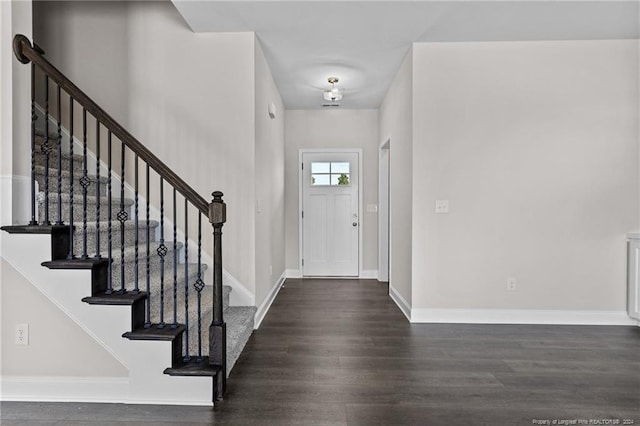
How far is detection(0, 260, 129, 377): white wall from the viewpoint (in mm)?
2197

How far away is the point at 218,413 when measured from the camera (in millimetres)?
2072

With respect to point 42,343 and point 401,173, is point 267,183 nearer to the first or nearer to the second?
point 401,173

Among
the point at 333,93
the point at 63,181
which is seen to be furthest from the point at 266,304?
the point at 333,93

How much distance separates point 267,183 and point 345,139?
2303 mm

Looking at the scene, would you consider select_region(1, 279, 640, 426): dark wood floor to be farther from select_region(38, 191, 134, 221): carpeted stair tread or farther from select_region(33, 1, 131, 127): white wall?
select_region(33, 1, 131, 127): white wall

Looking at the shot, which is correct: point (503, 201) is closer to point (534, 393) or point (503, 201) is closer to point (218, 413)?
point (534, 393)

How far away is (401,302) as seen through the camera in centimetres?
421

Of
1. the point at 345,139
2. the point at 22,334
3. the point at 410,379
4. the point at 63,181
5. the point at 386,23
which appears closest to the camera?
the point at 22,334

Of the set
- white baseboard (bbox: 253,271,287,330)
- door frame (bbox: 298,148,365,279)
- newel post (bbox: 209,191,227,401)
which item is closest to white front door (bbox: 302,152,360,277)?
door frame (bbox: 298,148,365,279)

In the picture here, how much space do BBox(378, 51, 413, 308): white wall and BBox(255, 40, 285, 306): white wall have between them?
59.7 inches

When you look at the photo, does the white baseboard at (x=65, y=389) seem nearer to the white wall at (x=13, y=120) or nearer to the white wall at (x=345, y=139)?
the white wall at (x=13, y=120)

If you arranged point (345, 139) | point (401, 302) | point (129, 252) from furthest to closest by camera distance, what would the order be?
point (345, 139)
point (401, 302)
point (129, 252)

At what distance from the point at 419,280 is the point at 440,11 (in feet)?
7.98

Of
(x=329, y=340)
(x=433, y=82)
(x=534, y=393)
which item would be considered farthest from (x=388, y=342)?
(x=433, y=82)
